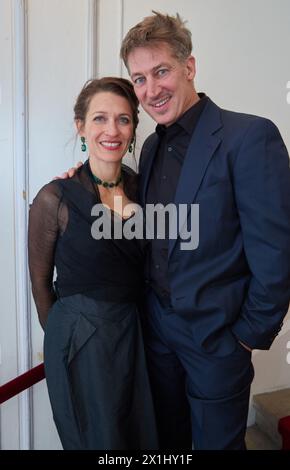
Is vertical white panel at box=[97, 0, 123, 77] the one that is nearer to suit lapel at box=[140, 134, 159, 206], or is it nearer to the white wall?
the white wall

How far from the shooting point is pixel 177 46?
1112 mm

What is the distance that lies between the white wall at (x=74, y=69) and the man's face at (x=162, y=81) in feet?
1.19

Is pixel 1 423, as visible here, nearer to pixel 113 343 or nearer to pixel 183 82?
pixel 113 343

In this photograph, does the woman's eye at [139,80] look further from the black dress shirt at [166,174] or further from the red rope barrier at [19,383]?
the red rope barrier at [19,383]

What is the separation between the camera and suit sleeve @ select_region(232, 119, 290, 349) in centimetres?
99

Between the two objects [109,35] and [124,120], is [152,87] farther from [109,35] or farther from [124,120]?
[109,35]

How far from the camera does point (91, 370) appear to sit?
1.14 meters

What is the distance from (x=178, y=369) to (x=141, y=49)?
103 centimetres

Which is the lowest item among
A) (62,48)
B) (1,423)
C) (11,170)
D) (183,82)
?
(1,423)

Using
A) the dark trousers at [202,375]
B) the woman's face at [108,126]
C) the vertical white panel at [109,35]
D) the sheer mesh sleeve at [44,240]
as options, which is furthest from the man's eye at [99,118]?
the dark trousers at [202,375]

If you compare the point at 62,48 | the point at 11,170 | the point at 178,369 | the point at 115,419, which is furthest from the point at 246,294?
the point at 62,48

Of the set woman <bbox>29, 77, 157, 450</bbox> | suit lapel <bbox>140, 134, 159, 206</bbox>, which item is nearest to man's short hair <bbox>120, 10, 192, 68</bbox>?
woman <bbox>29, 77, 157, 450</bbox>

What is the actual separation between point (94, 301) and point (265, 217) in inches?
21.7

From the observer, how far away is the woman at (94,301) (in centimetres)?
114
